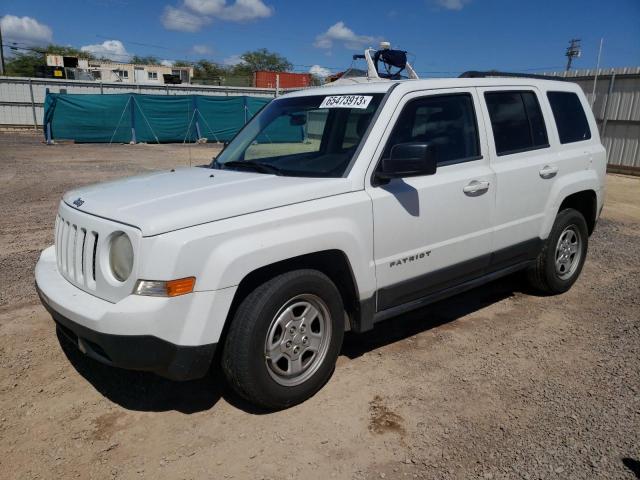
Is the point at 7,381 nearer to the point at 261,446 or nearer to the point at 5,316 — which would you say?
the point at 5,316

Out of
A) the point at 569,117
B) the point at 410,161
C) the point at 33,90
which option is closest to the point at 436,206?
the point at 410,161

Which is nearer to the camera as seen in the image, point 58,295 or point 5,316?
point 58,295

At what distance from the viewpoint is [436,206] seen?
144 inches

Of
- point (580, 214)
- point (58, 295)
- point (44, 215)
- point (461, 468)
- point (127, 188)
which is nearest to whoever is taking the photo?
point (461, 468)

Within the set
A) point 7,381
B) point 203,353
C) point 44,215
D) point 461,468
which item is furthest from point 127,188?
point 44,215

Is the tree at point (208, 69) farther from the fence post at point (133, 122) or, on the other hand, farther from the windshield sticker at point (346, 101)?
the windshield sticker at point (346, 101)

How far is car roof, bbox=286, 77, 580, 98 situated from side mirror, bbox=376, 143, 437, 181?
2.02 feet

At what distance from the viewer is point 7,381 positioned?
3.45 metres

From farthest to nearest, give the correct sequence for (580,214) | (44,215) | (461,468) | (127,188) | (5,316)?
1. (44,215)
2. (580,214)
3. (5,316)
4. (127,188)
5. (461,468)

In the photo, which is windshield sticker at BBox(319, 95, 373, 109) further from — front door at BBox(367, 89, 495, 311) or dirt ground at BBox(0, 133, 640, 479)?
dirt ground at BBox(0, 133, 640, 479)

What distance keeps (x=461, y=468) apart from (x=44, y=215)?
24.7ft

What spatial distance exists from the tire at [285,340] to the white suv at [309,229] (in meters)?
0.01

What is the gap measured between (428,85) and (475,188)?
84cm

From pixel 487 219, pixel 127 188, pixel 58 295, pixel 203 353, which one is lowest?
pixel 203 353
